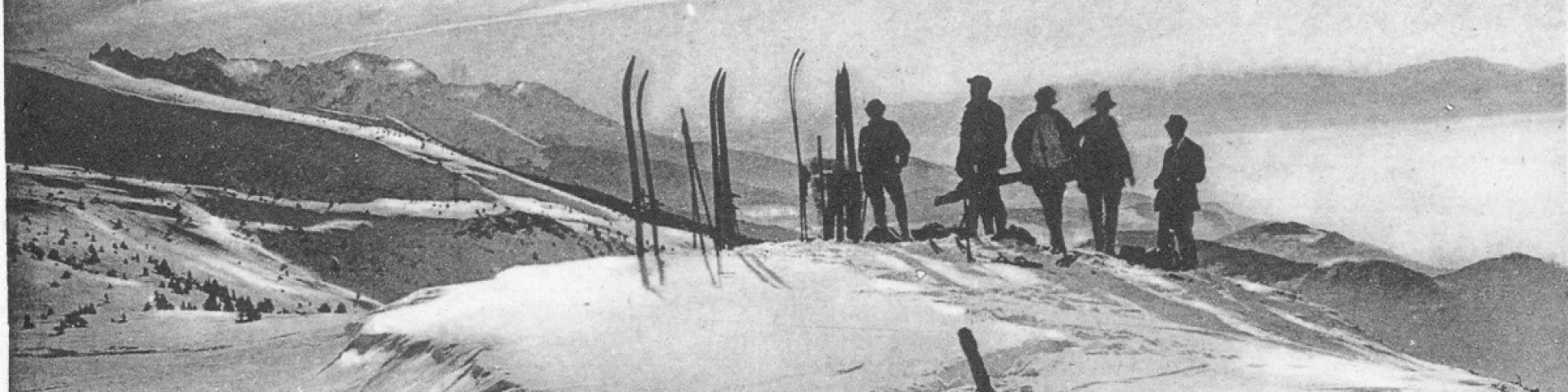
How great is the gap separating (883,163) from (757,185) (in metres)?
→ 0.38

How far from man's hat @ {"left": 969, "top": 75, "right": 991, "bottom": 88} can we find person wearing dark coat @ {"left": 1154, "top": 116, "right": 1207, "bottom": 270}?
52 cm

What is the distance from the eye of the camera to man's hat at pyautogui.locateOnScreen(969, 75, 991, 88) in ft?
15.1

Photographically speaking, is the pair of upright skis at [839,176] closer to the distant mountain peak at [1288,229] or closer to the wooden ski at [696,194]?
the wooden ski at [696,194]

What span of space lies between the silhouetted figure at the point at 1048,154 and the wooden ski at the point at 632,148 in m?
1.10

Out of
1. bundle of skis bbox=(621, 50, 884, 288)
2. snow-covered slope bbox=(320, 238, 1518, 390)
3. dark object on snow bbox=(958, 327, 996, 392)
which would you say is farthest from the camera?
bundle of skis bbox=(621, 50, 884, 288)

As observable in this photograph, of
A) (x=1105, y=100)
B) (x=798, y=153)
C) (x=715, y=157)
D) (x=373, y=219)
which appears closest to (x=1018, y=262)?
(x=1105, y=100)

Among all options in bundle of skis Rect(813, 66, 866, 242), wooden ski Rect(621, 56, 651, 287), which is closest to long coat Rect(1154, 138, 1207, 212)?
bundle of skis Rect(813, 66, 866, 242)

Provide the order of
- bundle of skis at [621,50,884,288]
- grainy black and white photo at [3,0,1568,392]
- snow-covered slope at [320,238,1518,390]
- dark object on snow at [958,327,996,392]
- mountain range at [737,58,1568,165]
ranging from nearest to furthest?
dark object on snow at [958,327,996,392] → snow-covered slope at [320,238,1518,390] → grainy black and white photo at [3,0,1568,392] → mountain range at [737,58,1568,165] → bundle of skis at [621,50,884,288]

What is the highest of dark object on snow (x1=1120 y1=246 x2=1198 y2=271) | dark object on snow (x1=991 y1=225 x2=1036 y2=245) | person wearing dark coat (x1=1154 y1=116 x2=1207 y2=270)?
person wearing dark coat (x1=1154 y1=116 x2=1207 y2=270)

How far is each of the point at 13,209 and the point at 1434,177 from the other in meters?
4.16

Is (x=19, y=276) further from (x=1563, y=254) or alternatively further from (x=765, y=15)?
(x=1563, y=254)

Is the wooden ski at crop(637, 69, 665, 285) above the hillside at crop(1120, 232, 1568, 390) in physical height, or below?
above

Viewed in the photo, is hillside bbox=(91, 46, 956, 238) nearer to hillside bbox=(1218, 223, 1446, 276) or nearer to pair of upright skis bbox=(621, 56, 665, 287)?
pair of upright skis bbox=(621, 56, 665, 287)

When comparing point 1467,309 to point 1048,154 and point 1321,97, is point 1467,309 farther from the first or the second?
point 1048,154
